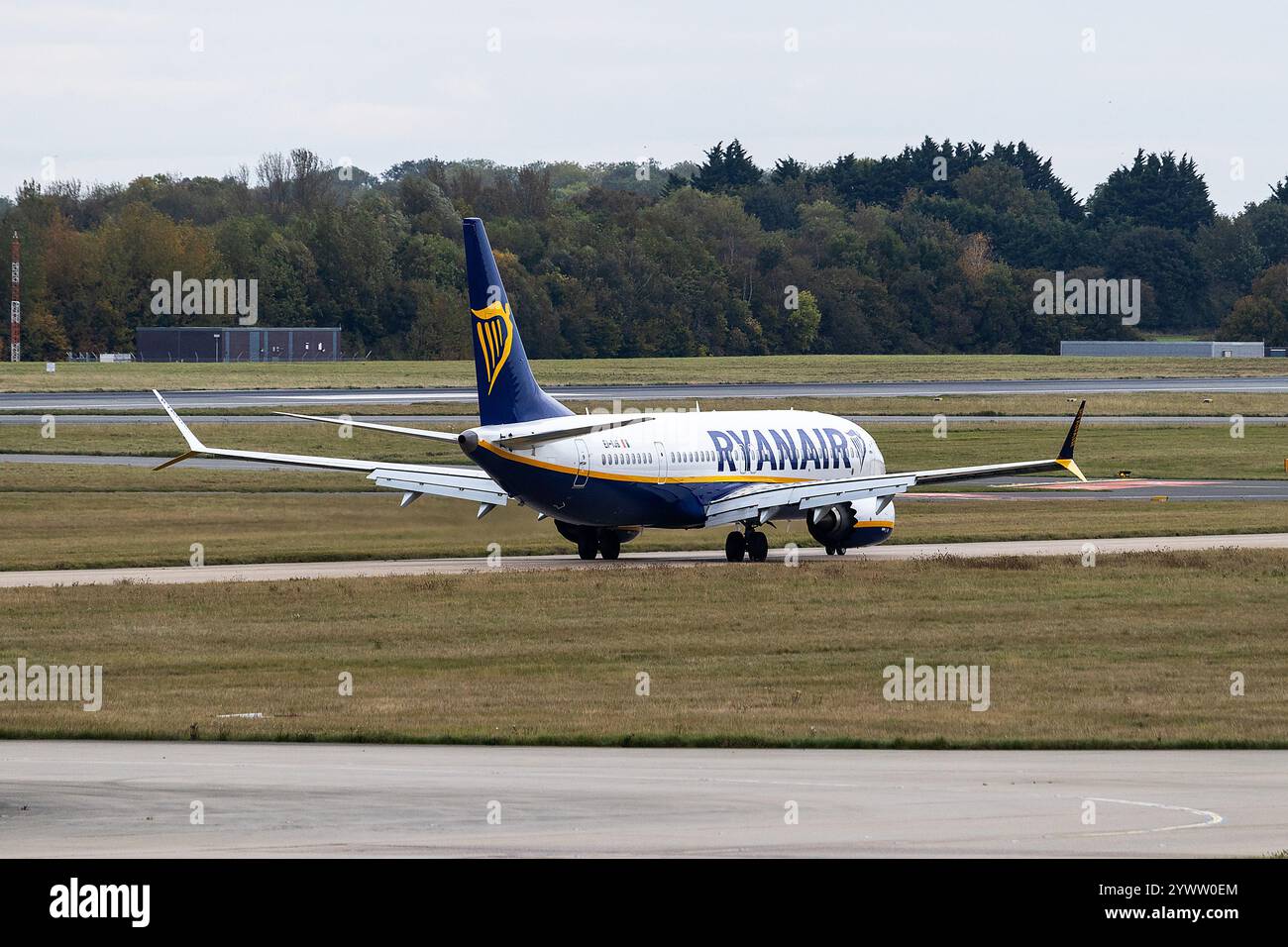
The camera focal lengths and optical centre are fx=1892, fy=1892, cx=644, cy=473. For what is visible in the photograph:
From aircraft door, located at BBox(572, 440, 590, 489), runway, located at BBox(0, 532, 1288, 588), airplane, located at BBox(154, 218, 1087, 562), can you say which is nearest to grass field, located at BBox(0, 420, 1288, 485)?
runway, located at BBox(0, 532, 1288, 588)

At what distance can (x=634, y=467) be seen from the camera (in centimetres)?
4962

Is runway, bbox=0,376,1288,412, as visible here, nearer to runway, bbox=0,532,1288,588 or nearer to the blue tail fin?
runway, bbox=0,532,1288,588

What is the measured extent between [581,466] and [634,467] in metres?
2.09

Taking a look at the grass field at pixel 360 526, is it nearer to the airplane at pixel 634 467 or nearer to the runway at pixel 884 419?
the airplane at pixel 634 467

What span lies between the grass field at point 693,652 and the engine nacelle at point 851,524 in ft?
9.77

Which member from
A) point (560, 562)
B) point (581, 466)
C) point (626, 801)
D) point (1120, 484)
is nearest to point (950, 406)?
point (1120, 484)

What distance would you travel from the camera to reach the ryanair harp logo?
46.1m

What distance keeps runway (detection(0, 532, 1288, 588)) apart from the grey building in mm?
136835

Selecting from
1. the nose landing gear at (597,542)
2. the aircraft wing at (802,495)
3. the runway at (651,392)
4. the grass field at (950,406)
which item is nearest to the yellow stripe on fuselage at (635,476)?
the aircraft wing at (802,495)

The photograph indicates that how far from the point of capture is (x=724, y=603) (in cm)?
4231

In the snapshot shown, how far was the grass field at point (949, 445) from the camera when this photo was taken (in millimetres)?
86062
